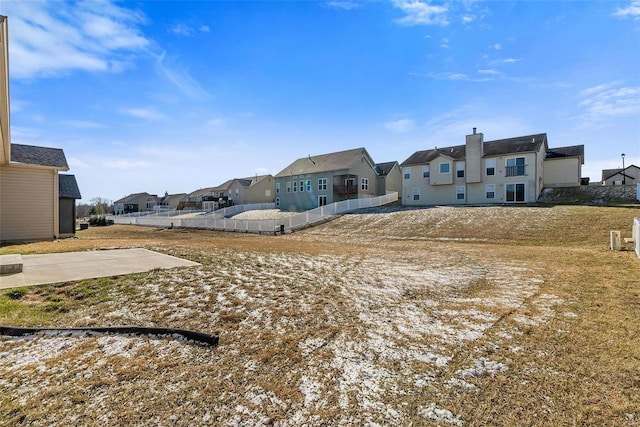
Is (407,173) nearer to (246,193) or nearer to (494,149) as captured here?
(494,149)

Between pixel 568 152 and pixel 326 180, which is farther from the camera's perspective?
pixel 326 180

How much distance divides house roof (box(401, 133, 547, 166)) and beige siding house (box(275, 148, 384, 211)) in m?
4.99

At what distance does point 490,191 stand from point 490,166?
2.36m

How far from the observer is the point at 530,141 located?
28609 mm

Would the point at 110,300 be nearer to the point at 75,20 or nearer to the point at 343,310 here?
the point at 343,310

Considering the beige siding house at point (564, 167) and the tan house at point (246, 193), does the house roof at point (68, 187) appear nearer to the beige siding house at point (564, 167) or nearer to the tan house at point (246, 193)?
the tan house at point (246, 193)

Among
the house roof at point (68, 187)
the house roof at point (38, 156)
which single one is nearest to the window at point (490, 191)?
the house roof at point (38, 156)

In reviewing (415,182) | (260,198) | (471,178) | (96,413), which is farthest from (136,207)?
(96,413)

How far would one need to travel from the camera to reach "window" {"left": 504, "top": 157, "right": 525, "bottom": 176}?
27562 mm

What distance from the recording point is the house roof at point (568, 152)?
96.7 feet

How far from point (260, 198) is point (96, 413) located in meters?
50.8

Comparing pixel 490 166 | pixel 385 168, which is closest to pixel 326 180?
pixel 385 168

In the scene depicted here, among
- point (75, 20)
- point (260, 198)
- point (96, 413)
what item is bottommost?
point (96, 413)

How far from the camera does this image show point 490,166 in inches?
1153
